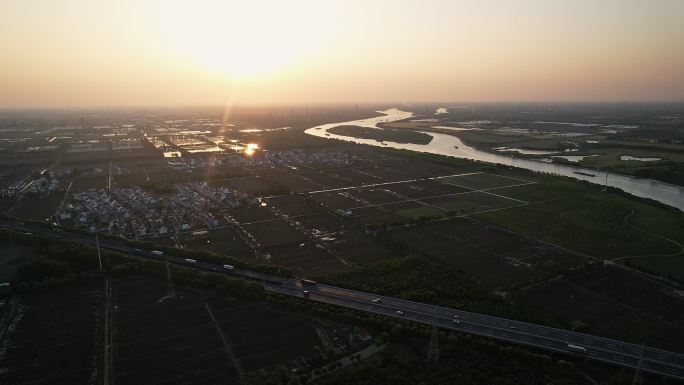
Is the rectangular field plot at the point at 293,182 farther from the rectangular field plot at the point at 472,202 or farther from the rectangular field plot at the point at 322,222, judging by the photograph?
the rectangular field plot at the point at 472,202

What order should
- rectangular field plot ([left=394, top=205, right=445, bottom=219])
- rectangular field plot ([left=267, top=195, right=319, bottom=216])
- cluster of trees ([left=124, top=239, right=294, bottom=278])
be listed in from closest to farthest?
cluster of trees ([left=124, top=239, right=294, bottom=278])
rectangular field plot ([left=394, top=205, right=445, bottom=219])
rectangular field plot ([left=267, top=195, right=319, bottom=216])

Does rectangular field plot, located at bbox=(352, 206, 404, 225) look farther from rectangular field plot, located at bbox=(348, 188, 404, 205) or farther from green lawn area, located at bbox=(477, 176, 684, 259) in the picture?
green lawn area, located at bbox=(477, 176, 684, 259)

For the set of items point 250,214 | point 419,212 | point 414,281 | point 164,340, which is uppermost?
point 419,212

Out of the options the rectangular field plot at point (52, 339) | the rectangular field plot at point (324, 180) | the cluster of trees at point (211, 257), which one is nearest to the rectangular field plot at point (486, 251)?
the cluster of trees at point (211, 257)

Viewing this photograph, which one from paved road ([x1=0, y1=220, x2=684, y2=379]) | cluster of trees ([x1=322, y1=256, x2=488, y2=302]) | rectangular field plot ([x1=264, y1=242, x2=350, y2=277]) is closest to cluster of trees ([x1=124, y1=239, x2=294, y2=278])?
paved road ([x1=0, y1=220, x2=684, y2=379])

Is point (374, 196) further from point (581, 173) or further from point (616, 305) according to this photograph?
point (581, 173)

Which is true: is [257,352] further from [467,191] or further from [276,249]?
[467,191]

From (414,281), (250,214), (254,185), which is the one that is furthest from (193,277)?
(254,185)

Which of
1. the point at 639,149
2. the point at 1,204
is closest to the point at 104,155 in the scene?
the point at 1,204
